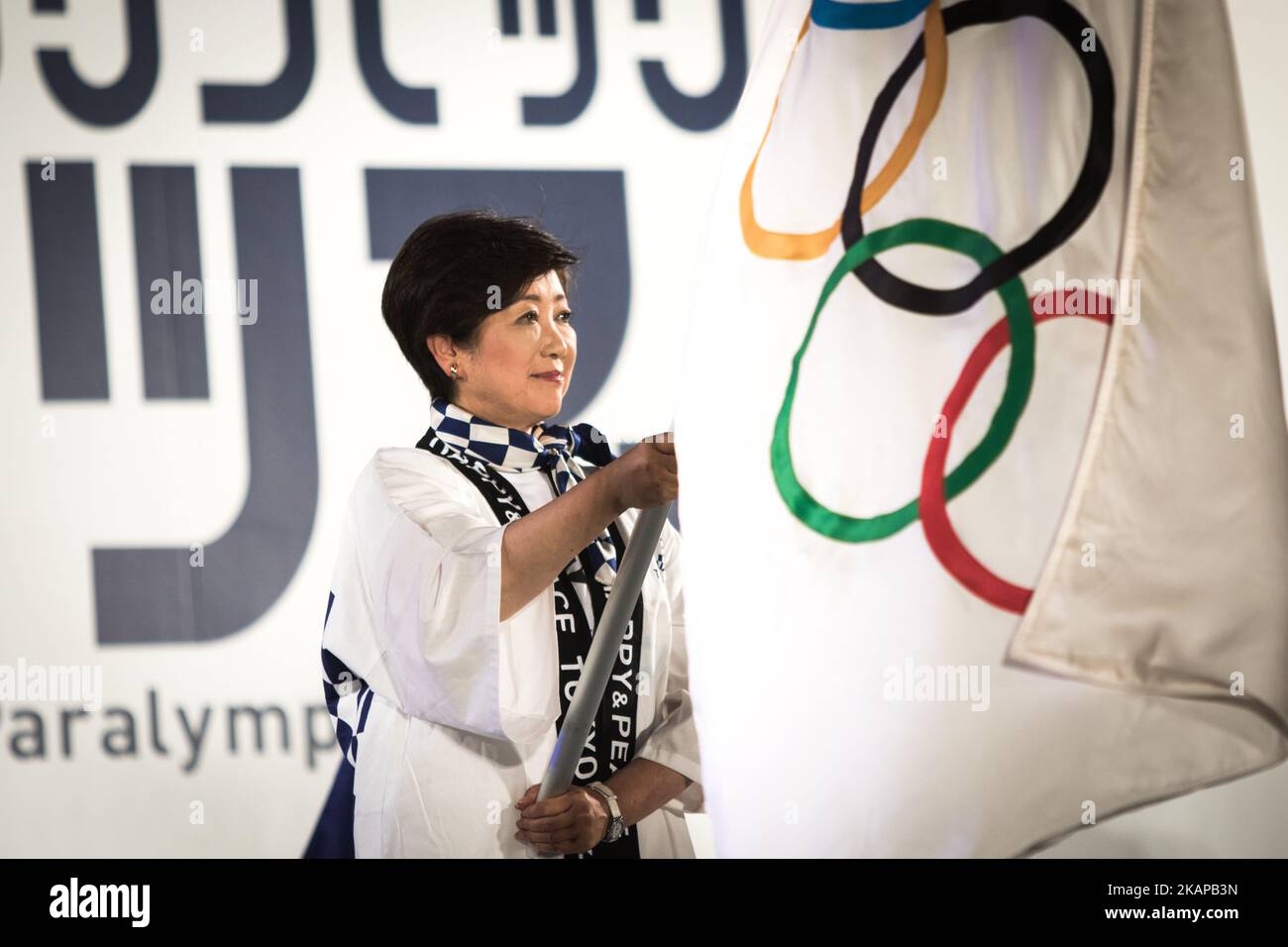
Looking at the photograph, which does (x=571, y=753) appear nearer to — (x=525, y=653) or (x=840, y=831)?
(x=525, y=653)

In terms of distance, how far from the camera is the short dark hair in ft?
5.17

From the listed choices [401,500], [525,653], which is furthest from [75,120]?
[525,653]

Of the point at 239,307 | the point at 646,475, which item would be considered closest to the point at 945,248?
the point at 646,475

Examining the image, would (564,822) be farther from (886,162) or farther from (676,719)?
(886,162)

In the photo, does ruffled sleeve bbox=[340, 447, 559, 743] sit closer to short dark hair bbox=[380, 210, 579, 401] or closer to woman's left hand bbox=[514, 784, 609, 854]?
woman's left hand bbox=[514, 784, 609, 854]

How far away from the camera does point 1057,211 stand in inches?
45.1

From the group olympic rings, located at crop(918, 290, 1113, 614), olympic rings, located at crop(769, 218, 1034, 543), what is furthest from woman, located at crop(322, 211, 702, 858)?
olympic rings, located at crop(918, 290, 1113, 614)

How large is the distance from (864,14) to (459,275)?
59 centimetres

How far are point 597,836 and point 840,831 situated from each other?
1.19 ft

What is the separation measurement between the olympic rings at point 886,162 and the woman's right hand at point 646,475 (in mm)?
220

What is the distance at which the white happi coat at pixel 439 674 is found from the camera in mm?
1403

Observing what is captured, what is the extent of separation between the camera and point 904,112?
3.87ft

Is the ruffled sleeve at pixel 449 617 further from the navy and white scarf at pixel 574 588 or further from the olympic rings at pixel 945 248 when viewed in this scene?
the olympic rings at pixel 945 248

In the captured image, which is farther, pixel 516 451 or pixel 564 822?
pixel 516 451
